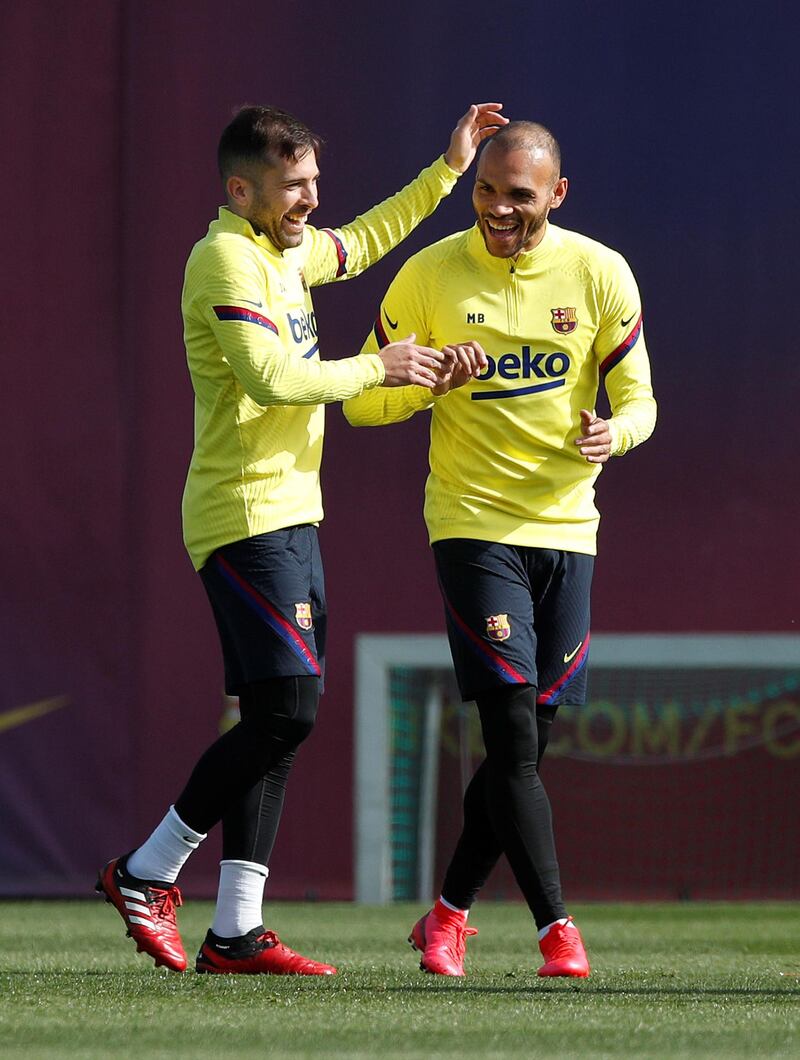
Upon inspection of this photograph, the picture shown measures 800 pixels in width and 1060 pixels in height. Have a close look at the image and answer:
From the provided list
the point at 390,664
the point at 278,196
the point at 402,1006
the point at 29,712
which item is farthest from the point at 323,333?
the point at 402,1006

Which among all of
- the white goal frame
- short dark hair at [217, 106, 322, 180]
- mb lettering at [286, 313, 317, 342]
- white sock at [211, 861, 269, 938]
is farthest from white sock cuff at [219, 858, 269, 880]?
the white goal frame

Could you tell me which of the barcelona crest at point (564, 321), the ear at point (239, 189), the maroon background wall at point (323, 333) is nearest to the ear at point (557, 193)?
the barcelona crest at point (564, 321)

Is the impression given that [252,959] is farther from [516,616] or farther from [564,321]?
[564,321]

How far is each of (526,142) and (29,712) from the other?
3.75 m

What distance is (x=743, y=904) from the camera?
20.0 feet

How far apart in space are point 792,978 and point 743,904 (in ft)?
9.55

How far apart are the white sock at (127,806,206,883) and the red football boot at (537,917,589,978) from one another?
27.0 inches

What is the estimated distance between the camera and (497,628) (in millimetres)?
3137

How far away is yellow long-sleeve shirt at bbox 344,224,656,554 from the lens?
325 centimetres

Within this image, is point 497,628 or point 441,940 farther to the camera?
point 441,940

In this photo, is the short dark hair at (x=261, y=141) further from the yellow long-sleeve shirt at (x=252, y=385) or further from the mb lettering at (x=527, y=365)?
the mb lettering at (x=527, y=365)

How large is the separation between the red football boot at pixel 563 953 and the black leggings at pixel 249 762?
0.58m

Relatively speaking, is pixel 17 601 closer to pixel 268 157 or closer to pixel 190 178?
pixel 190 178

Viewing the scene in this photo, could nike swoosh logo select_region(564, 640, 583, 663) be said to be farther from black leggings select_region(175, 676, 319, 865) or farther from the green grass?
the green grass
